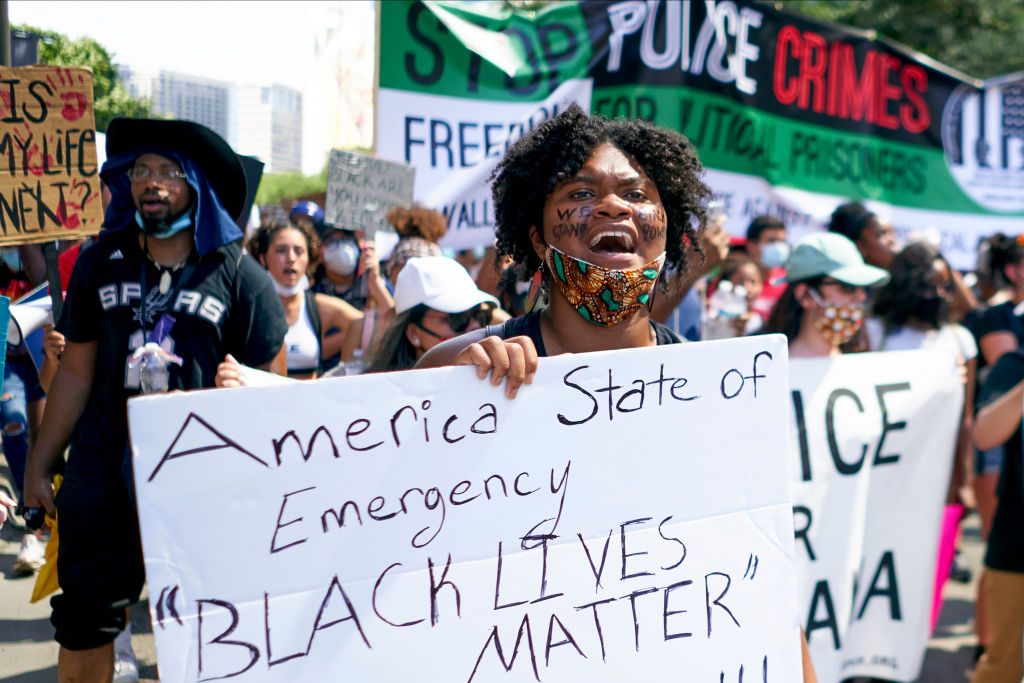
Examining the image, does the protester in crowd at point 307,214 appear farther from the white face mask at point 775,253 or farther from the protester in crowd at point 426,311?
the white face mask at point 775,253

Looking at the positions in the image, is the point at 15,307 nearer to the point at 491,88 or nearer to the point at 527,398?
the point at 527,398

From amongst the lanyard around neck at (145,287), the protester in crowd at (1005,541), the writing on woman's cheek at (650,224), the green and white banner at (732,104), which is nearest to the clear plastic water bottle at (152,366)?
the lanyard around neck at (145,287)

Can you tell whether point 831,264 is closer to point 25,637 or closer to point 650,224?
point 650,224

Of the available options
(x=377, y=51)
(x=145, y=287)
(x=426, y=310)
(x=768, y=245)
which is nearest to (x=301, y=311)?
(x=377, y=51)

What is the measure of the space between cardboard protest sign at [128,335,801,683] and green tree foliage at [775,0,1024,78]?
1857cm

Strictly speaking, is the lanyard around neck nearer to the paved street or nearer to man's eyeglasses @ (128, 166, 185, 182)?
man's eyeglasses @ (128, 166, 185, 182)

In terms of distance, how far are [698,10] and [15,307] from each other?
174 inches

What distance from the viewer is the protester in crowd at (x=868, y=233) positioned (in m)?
5.55

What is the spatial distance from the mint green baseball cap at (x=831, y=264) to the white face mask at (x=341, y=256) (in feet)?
8.95

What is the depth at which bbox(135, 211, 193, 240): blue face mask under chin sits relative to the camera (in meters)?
2.86

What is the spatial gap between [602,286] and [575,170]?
0.27 meters

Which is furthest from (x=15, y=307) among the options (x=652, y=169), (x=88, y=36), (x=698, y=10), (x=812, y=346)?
(x=698, y=10)

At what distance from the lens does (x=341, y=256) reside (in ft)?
18.0

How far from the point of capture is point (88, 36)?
10.6 ft
